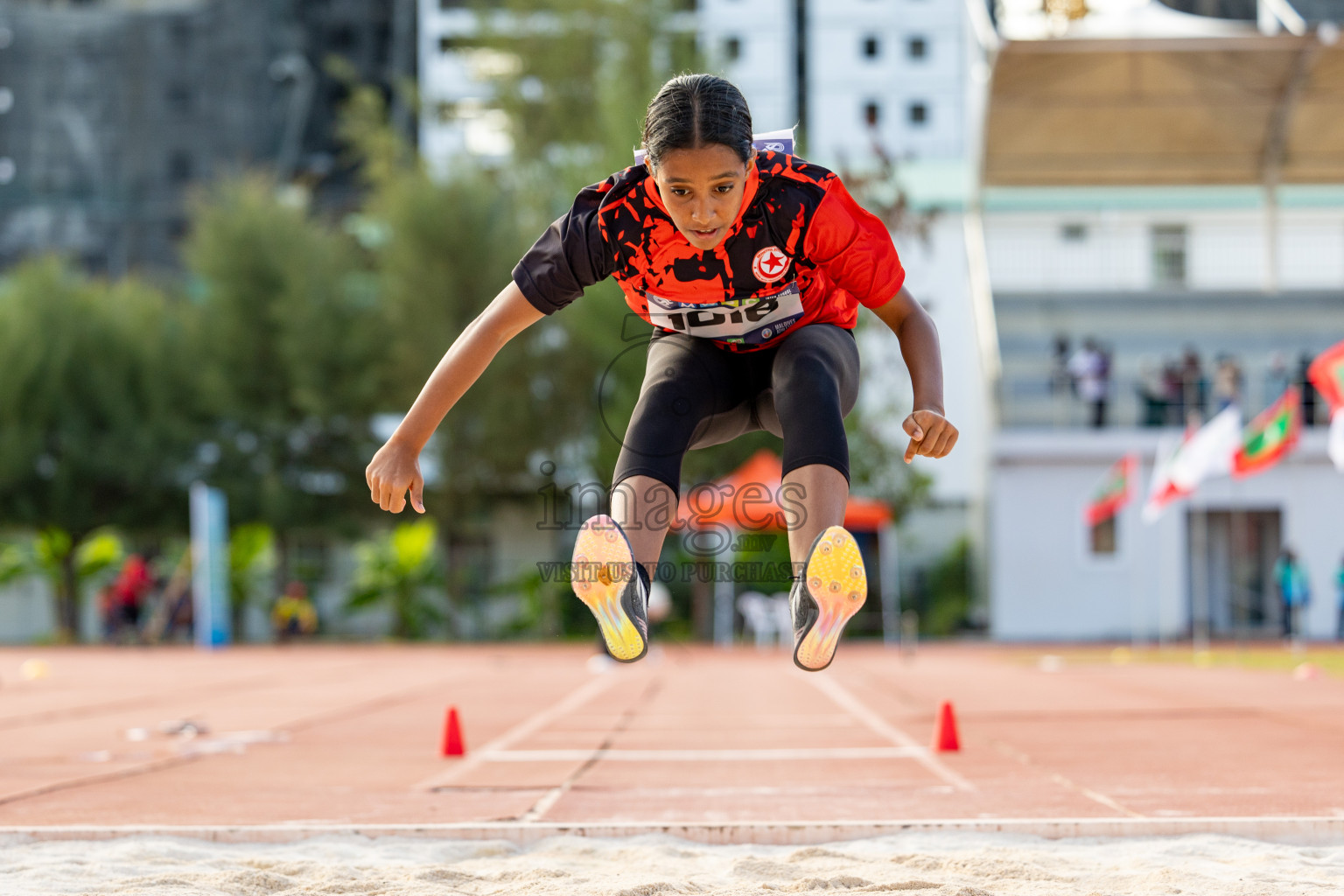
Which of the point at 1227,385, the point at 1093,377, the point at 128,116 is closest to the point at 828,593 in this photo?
the point at 1093,377

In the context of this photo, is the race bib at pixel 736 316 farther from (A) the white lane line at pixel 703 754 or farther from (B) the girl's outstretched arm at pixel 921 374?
(A) the white lane line at pixel 703 754

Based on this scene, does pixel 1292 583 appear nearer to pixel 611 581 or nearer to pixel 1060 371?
pixel 1060 371

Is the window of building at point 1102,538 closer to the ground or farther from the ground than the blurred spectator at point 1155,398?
closer to the ground

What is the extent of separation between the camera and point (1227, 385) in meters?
25.4

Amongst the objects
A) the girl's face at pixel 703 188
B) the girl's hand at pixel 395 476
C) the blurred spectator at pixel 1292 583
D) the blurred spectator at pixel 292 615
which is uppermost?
the girl's face at pixel 703 188

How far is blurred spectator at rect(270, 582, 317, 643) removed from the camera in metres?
28.0

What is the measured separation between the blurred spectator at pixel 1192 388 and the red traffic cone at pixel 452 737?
20968mm

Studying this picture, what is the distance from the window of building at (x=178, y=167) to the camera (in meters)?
A: 48.1

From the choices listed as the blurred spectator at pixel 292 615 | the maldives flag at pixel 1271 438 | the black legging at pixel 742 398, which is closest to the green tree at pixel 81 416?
the blurred spectator at pixel 292 615

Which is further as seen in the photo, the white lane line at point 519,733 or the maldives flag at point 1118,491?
the maldives flag at point 1118,491

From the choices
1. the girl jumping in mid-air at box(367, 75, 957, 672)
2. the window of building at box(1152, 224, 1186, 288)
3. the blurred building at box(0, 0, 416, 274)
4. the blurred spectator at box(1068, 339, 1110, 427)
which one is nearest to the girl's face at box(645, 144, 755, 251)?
the girl jumping in mid-air at box(367, 75, 957, 672)

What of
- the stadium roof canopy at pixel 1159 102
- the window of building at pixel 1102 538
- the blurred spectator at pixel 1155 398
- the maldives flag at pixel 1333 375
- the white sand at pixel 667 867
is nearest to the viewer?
the white sand at pixel 667 867

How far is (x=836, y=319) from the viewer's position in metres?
4.29

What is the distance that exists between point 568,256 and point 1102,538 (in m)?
24.5
